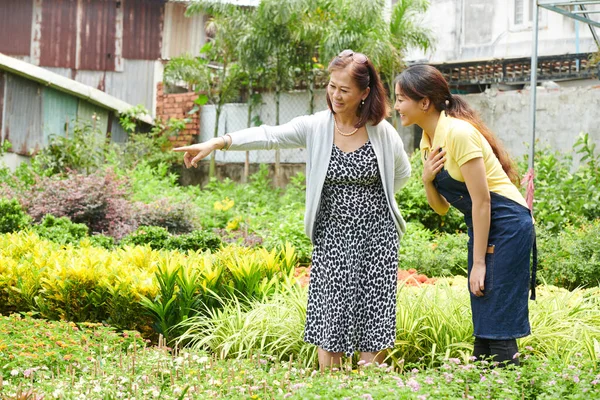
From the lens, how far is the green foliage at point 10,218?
8.97 m

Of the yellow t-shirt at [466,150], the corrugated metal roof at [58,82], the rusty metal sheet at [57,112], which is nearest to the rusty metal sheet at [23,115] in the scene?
the rusty metal sheet at [57,112]

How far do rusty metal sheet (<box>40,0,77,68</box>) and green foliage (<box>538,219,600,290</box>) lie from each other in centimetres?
1464

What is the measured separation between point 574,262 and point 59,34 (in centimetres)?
1535

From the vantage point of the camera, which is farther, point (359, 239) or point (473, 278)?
point (359, 239)

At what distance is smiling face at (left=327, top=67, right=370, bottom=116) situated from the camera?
13.5ft

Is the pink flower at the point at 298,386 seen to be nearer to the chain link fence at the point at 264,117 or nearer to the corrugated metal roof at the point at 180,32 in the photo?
the chain link fence at the point at 264,117

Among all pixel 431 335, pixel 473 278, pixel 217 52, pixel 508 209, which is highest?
pixel 217 52

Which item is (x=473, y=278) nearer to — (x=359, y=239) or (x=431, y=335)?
(x=359, y=239)

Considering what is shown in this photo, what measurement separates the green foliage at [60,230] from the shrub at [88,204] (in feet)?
2.35

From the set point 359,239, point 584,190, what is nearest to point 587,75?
point 584,190

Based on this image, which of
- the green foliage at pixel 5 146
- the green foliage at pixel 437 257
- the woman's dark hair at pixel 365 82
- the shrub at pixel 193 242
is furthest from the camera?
the green foliage at pixel 5 146

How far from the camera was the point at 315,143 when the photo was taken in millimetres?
4254

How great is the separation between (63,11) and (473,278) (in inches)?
685

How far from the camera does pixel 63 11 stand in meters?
19.0
